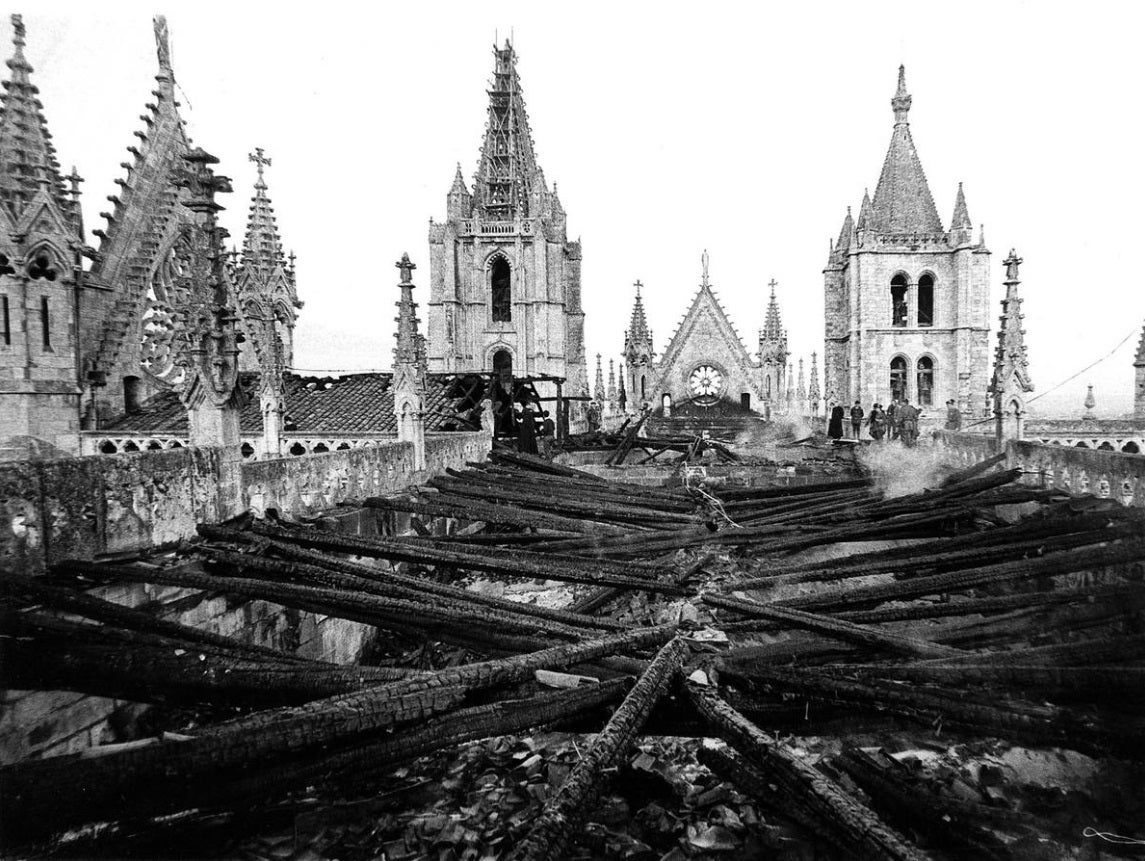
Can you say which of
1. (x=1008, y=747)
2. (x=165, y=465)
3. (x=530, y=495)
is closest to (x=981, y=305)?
(x=530, y=495)

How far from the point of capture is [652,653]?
4.54 metres

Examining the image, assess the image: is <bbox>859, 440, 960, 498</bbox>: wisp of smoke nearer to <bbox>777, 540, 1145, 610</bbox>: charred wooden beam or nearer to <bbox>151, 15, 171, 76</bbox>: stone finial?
<bbox>777, 540, 1145, 610</bbox>: charred wooden beam

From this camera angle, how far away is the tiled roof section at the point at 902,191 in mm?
45125

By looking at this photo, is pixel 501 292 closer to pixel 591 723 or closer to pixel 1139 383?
pixel 1139 383

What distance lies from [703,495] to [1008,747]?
298 inches

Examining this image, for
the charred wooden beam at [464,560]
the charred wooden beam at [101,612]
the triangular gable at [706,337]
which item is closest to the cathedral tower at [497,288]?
the triangular gable at [706,337]

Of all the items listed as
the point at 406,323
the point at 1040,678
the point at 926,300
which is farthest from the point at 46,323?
the point at 926,300

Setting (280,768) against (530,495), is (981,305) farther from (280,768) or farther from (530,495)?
(280,768)

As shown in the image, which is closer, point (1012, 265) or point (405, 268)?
point (405, 268)

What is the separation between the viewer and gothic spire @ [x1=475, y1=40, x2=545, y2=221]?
5497 centimetres

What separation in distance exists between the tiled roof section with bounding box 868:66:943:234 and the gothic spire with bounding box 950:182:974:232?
55.0 inches

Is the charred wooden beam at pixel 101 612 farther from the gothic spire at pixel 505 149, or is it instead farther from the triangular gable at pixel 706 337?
the gothic spire at pixel 505 149

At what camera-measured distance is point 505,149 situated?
57344 mm

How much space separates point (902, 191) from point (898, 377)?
1375 centimetres
